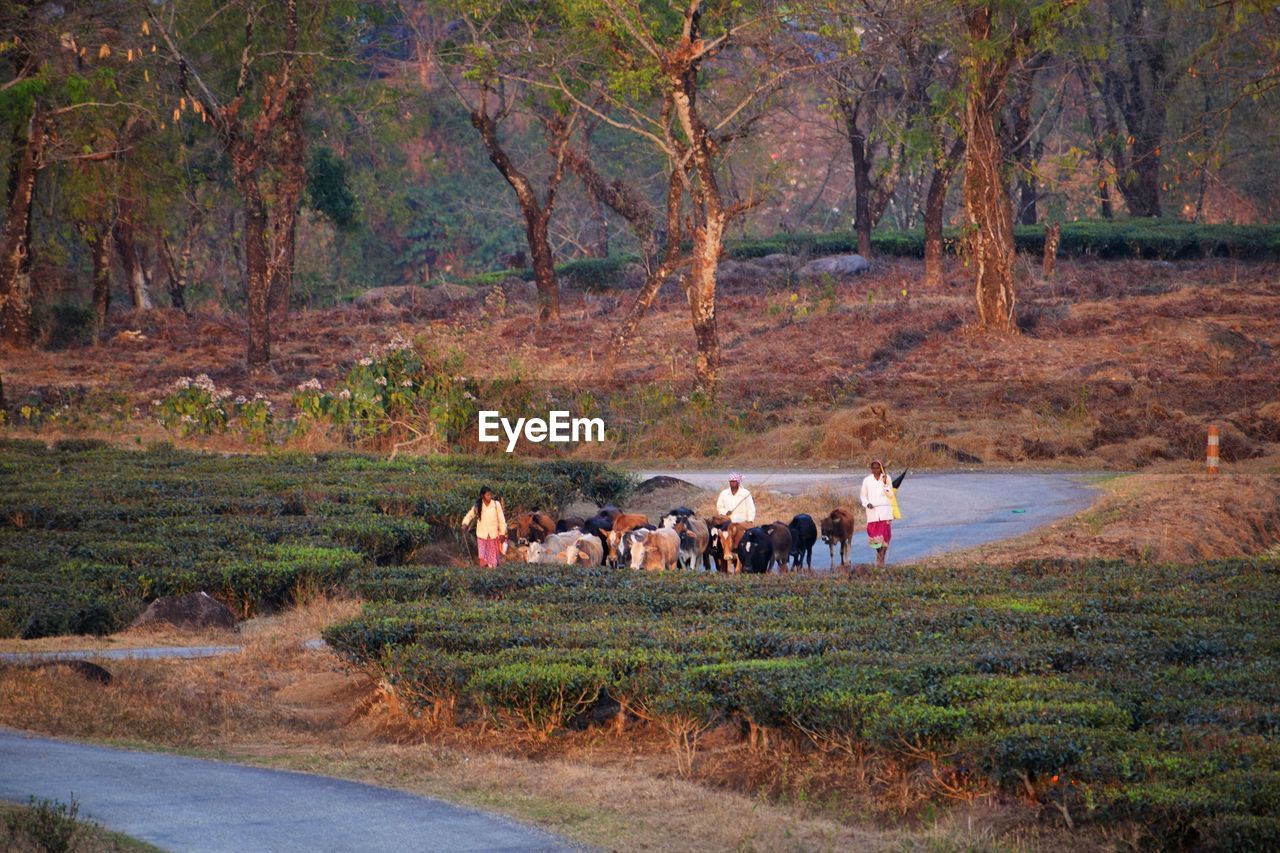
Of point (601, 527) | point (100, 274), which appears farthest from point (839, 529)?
point (100, 274)

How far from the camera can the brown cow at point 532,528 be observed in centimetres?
1889

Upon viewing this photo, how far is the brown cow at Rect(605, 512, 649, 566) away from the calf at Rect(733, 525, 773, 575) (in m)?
1.49

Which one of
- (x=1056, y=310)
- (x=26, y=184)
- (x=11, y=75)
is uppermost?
(x=11, y=75)

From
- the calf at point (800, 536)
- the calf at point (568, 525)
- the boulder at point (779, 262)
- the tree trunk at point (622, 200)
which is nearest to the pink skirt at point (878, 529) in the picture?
the calf at point (800, 536)

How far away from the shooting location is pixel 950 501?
23.7 meters

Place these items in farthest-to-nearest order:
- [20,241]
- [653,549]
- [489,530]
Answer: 1. [20,241]
2. [489,530]
3. [653,549]

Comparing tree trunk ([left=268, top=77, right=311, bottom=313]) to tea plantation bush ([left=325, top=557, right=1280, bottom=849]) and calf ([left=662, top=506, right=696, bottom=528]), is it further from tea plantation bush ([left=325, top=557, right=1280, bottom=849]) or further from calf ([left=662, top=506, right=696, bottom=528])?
tea plantation bush ([left=325, top=557, right=1280, bottom=849])

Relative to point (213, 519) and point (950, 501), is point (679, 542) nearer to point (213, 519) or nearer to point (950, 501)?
point (213, 519)

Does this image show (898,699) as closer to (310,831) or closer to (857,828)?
(857,828)

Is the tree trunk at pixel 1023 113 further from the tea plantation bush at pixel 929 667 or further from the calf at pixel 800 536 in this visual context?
the tea plantation bush at pixel 929 667

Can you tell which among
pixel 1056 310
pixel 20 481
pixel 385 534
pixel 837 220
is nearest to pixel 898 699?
pixel 385 534

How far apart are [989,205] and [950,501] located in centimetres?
1338

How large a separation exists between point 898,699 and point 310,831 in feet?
12.1

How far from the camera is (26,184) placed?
37.7m
